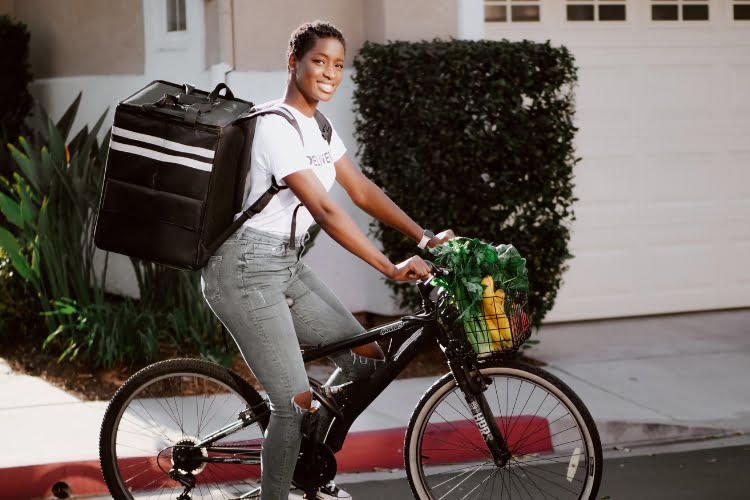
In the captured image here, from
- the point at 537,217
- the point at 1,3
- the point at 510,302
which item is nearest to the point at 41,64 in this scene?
the point at 1,3

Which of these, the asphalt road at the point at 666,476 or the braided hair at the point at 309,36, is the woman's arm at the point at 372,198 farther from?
the asphalt road at the point at 666,476

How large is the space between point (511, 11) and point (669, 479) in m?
4.34

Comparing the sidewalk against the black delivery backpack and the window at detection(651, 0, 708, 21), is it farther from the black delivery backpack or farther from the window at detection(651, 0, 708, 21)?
the window at detection(651, 0, 708, 21)

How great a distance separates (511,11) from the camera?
9.06 meters

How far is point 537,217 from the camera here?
7.84 metres

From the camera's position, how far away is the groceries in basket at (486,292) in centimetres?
436

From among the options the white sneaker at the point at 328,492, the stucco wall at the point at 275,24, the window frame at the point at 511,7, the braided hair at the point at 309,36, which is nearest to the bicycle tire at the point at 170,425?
the white sneaker at the point at 328,492

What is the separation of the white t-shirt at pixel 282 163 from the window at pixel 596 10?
5.22 meters

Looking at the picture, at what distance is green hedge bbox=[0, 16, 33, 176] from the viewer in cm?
1088

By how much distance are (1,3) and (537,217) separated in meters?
6.82

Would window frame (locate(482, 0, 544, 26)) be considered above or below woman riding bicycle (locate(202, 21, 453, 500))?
above

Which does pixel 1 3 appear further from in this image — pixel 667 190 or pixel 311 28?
pixel 311 28

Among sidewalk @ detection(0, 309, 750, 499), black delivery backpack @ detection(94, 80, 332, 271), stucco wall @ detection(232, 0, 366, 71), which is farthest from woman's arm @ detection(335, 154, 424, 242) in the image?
stucco wall @ detection(232, 0, 366, 71)

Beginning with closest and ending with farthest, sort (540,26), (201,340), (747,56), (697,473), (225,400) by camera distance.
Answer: (225,400) → (697,473) → (201,340) → (540,26) → (747,56)
